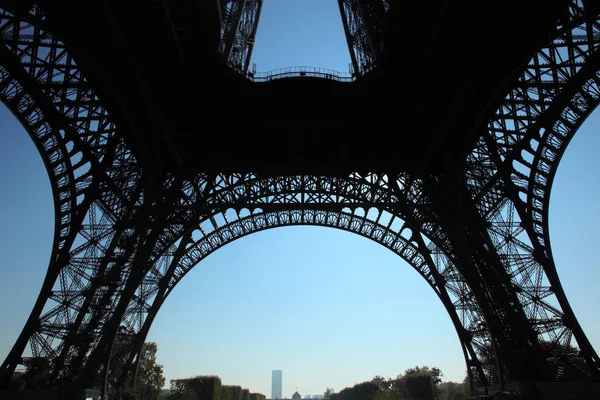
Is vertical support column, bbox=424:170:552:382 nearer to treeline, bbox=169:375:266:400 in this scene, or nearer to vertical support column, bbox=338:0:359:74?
vertical support column, bbox=338:0:359:74

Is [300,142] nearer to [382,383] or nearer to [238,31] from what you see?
[238,31]

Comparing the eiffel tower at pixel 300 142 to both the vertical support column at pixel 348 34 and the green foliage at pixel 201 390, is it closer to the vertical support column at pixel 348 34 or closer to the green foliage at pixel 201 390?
the vertical support column at pixel 348 34

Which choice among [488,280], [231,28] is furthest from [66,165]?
[488,280]

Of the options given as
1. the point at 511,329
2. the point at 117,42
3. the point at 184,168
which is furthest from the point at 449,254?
the point at 117,42

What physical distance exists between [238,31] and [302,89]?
1043 cm

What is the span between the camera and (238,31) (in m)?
34.5

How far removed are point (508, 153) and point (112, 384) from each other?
93.2ft

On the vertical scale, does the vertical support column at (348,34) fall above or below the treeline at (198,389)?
above

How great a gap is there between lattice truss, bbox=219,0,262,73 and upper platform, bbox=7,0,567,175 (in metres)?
2.94

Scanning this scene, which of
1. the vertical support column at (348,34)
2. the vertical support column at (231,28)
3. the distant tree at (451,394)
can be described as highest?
→ the vertical support column at (348,34)

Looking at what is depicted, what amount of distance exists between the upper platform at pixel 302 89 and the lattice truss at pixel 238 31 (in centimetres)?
294

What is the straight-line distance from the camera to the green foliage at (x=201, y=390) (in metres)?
62.5

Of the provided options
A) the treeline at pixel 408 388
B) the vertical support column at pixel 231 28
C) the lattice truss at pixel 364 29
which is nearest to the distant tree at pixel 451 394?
the treeline at pixel 408 388

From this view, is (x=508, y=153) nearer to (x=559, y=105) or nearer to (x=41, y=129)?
(x=559, y=105)
